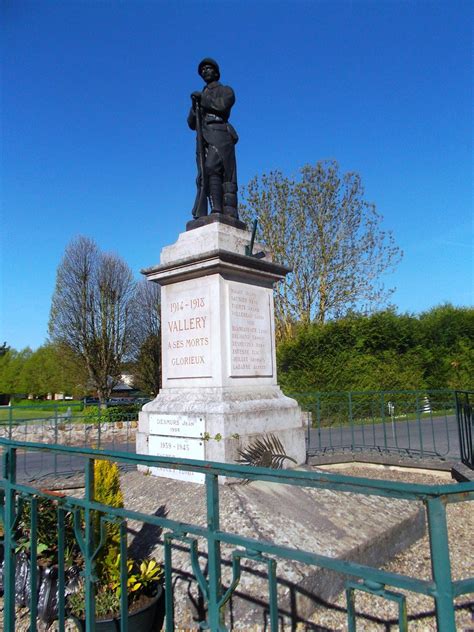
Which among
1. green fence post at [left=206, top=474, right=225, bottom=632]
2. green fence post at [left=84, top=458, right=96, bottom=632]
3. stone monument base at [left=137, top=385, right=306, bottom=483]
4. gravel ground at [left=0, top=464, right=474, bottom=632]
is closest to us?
green fence post at [left=206, top=474, right=225, bottom=632]

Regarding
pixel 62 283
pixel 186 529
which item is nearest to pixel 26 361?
pixel 62 283

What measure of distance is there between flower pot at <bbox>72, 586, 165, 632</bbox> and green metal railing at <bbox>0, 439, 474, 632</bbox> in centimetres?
33

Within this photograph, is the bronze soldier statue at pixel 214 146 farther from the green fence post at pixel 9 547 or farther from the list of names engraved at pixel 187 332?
the green fence post at pixel 9 547

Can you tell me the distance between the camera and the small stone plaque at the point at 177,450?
179 inches

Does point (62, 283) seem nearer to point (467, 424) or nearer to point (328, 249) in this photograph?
point (328, 249)

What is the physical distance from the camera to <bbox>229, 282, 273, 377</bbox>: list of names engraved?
5008 mm

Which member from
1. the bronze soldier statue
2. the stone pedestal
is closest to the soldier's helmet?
the bronze soldier statue

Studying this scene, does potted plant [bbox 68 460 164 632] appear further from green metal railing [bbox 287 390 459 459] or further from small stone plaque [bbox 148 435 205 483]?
green metal railing [bbox 287 390 459 459]

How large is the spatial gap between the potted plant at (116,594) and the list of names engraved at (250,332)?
2218 mm

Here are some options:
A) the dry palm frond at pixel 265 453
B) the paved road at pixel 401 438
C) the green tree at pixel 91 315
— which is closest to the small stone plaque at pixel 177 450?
the dry palm frond at pixel 265 453

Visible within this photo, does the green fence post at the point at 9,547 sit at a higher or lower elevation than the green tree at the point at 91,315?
lower

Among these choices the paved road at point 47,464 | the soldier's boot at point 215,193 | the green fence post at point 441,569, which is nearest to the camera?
the green fence post at point 441,569

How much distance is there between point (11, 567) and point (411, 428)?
12.0 m

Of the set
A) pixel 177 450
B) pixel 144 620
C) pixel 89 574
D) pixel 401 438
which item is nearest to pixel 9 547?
pixel 89 574
